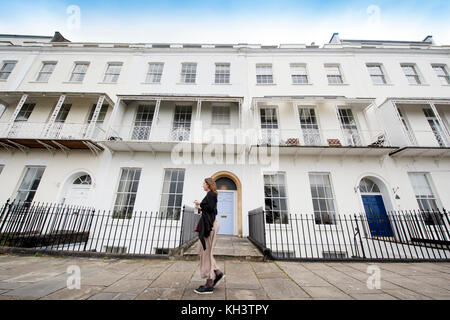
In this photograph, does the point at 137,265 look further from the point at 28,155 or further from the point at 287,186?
the point at 28,155

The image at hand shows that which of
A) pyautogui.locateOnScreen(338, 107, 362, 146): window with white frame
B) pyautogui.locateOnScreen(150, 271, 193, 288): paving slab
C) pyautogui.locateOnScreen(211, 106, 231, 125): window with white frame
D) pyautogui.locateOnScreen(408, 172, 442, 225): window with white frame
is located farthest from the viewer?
pyautogui.locateOnScreen(211, 106, 231, 125): window with white frame

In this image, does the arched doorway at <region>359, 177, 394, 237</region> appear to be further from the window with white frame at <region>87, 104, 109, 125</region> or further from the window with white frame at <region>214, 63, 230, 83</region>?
the window with white frame at <region>87, 104, 109, 125</region>

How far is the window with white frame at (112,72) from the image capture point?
36.2 feet

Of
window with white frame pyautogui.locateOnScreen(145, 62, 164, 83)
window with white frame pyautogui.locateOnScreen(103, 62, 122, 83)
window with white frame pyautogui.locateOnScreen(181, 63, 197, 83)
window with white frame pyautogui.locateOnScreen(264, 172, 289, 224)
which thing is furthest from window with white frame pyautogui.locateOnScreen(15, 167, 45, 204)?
window with white frame pyautogui.locateOnScreen(264, 172, 289, 224)

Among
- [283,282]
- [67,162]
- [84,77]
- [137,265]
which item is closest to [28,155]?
[67,162]

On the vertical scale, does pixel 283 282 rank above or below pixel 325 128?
below

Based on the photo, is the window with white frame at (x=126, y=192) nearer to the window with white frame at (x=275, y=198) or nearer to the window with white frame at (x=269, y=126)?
the window with white frame at (x=275, y=198)

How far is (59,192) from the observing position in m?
8.43

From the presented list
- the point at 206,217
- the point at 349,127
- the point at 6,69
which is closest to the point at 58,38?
the point at 6,69

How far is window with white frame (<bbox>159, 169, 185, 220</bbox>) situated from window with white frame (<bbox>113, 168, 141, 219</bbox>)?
1.52m

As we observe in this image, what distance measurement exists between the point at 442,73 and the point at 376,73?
4.51 meters

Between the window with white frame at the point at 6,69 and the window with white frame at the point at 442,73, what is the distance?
95.1 ft

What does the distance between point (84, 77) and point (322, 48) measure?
16.5m

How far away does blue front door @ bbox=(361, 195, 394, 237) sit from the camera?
309 inches
